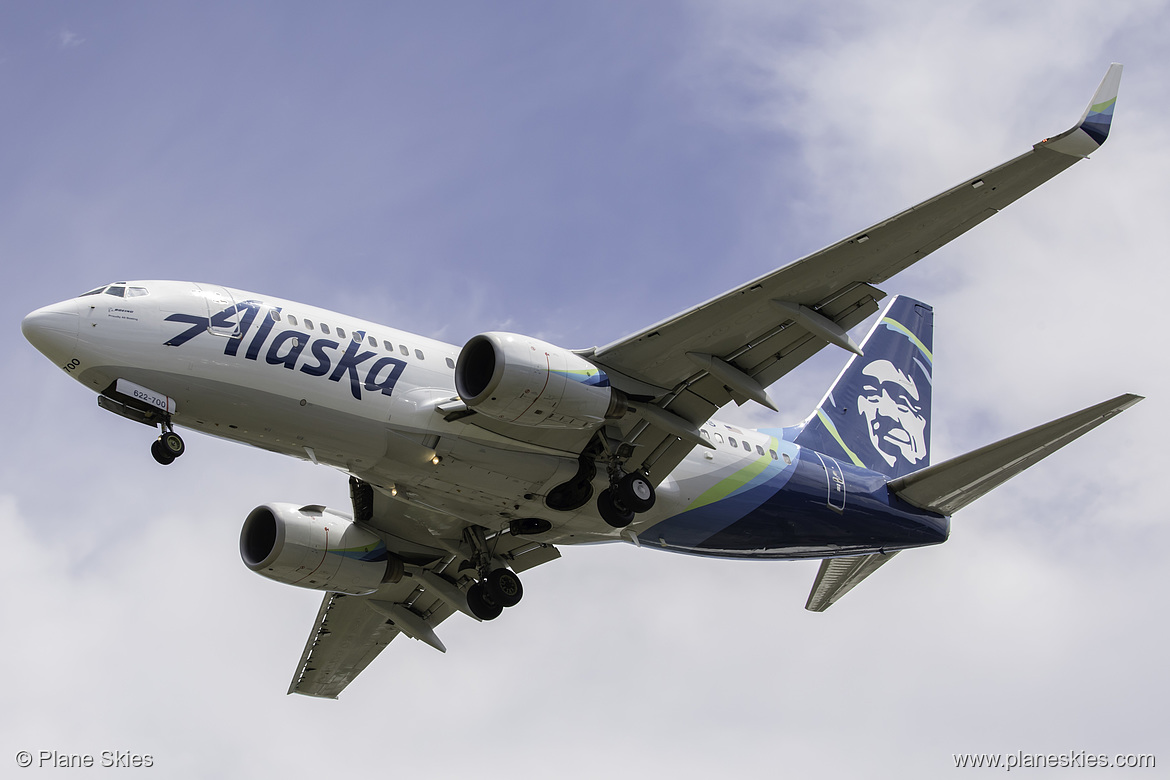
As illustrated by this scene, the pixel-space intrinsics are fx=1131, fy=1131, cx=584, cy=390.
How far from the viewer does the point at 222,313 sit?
20.2 metres

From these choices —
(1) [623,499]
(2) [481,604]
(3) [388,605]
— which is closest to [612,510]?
(1) [623,499]

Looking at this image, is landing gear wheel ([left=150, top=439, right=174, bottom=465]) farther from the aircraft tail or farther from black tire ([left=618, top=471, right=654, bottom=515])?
the aircraft tail

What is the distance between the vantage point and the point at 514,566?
2680 centimetres

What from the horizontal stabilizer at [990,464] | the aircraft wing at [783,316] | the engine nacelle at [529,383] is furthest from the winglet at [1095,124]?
the engine nacelle at [529,383]

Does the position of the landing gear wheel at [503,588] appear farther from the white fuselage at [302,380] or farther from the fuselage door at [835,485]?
the fuselage door at [835,485]

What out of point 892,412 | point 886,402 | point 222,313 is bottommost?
point 222,313

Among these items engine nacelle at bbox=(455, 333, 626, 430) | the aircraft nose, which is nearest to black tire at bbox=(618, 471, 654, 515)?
engine nacelle at bbox=(455, 333, 626, 430)

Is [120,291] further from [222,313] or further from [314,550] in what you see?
[314,550]

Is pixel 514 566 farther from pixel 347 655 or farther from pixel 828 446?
pixel 828 446

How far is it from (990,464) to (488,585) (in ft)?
37.1

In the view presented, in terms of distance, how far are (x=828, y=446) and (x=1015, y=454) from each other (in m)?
5.05

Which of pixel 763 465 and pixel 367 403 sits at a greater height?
pixel 763 465

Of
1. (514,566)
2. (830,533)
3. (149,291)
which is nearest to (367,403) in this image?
(149,291)

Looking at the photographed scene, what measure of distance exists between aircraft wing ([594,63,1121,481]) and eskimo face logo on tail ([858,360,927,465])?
8.14m
